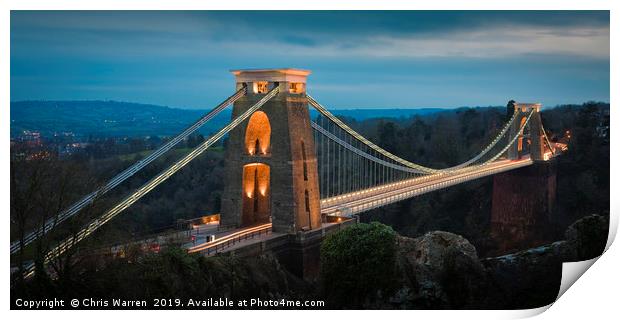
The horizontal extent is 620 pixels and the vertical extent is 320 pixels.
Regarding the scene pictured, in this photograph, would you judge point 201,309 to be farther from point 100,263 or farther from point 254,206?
point 254,206

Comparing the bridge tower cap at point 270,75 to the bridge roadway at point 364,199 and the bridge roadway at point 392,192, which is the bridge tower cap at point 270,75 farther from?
the bridge roadway at point 392,192

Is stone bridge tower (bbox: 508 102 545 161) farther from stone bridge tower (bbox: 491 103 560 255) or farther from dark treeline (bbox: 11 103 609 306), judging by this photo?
dark treeline (bbox: 11 103 609 306)

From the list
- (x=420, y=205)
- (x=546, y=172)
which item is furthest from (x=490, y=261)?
(x=420, y=205)

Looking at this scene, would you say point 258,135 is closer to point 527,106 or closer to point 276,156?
point 276,156

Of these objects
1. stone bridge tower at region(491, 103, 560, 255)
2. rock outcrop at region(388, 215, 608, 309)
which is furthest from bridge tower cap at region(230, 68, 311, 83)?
stone bridge tower at region(491, 103, 560, 255)

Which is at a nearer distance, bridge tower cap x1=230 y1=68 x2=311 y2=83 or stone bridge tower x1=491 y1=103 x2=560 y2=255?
bridge tower cap x1=230 y1=68 x2=311 y2=83

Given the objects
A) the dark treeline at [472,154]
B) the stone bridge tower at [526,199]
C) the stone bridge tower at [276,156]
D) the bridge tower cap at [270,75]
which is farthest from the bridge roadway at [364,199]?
the bridge tower cap at [270,75]

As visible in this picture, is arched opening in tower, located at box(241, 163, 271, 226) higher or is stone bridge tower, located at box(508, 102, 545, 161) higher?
stone bridge tower, located at box(508, 102, 545, 161)
